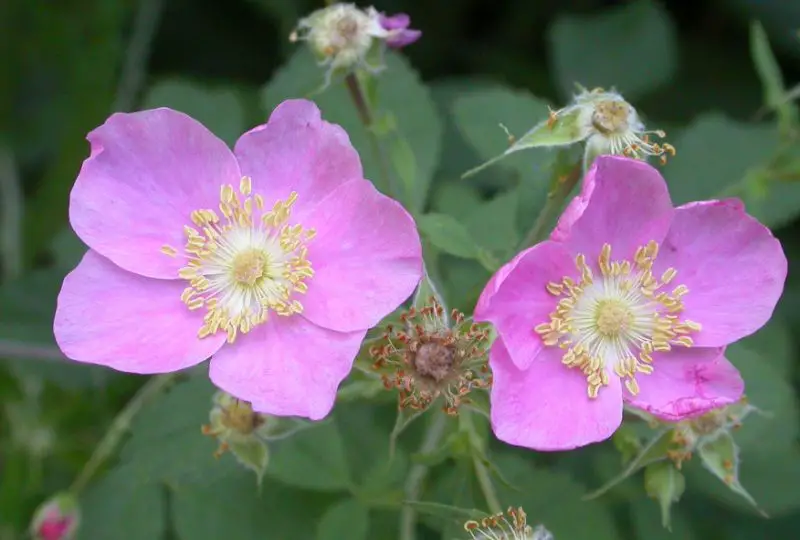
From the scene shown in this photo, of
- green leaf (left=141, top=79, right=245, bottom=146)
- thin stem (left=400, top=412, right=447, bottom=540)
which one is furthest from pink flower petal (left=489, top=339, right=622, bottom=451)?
green leaf (left=141, top=79, right=245, bottom=146)

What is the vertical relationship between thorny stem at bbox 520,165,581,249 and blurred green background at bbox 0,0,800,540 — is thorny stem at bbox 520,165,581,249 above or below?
above

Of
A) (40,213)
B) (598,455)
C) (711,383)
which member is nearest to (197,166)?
(711,383)

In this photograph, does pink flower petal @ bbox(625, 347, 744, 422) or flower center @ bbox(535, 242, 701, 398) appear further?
flower center @ bbox(535, 242, 701, 398)

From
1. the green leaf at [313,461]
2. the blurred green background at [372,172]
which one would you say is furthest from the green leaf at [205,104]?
the green leaf at [313,461]

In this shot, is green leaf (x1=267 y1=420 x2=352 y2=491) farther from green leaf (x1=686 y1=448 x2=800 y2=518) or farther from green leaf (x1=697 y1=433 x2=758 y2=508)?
green leaf (x1=686 y1=448 x2=800 y2=518)

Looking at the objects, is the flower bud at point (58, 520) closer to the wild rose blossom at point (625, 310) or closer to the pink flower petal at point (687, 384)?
the wild rose blossom at point (625, 310)
